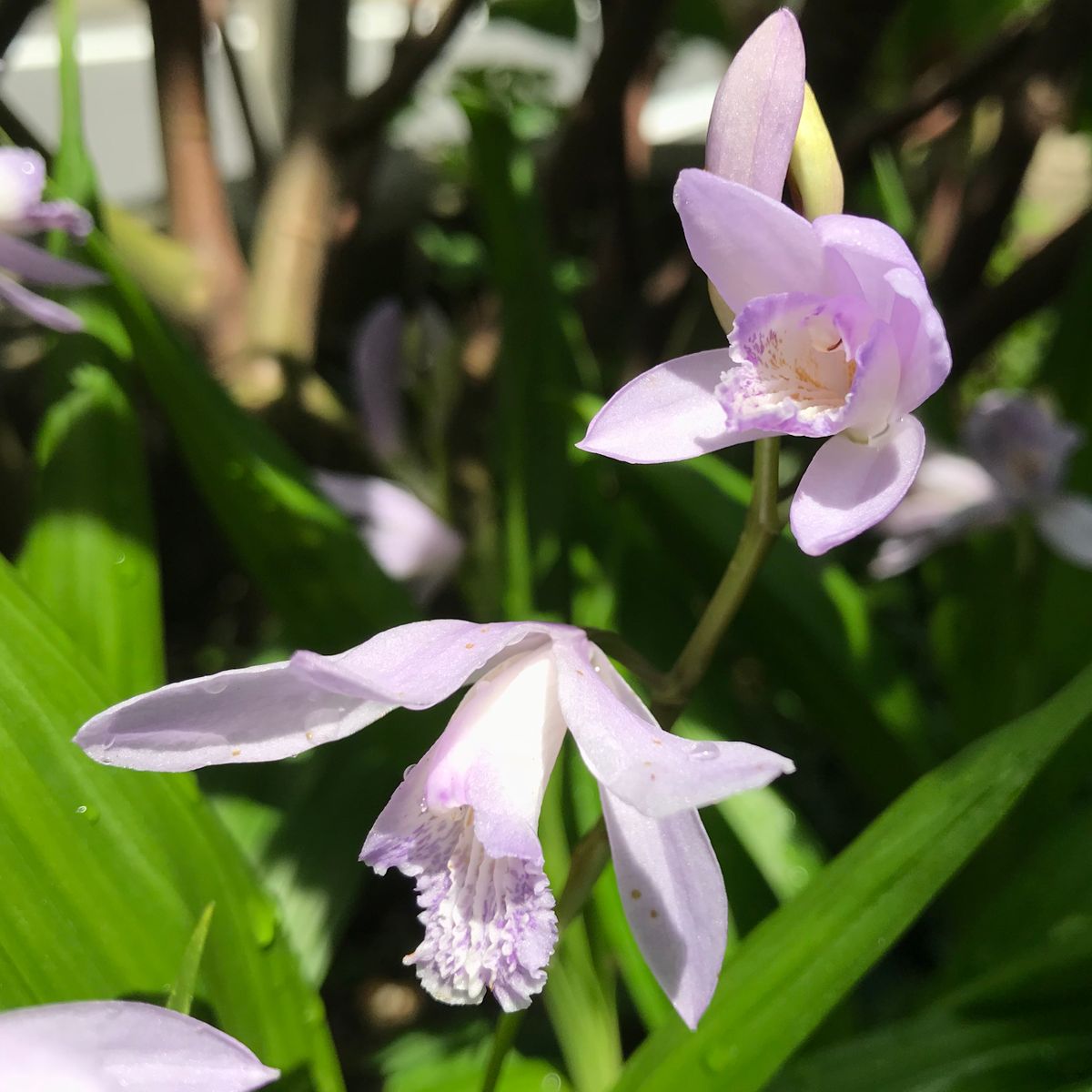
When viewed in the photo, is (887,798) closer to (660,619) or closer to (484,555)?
(660,619)

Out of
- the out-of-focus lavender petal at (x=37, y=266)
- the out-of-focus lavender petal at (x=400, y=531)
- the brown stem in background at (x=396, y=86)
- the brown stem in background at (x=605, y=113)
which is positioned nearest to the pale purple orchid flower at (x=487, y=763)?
the out-of-focus lavender petal at (x=37, y=266)

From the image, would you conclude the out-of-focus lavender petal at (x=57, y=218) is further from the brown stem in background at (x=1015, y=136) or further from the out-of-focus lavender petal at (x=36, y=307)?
the brown stem in background at (x=1015, y=136)

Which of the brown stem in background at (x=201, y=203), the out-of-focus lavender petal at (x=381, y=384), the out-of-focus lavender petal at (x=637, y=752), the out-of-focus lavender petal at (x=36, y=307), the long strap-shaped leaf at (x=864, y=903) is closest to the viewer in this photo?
the out-of-focus lavender petal at (x=637, y=752)

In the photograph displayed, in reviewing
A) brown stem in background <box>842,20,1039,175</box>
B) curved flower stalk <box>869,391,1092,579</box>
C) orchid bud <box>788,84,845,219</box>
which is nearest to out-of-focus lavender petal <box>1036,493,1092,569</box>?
curved flower stalk <box>869,391,1092,579</box>

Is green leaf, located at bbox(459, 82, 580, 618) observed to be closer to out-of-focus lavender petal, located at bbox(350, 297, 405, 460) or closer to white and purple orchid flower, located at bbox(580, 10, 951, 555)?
out-of-focus lavender petal, located at bbox(350, 297, 405, 460)

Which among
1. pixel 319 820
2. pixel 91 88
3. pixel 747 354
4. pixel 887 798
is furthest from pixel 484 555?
pixel 91 88

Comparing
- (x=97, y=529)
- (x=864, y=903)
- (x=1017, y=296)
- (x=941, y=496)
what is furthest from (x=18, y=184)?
(x=1017, y=296)
